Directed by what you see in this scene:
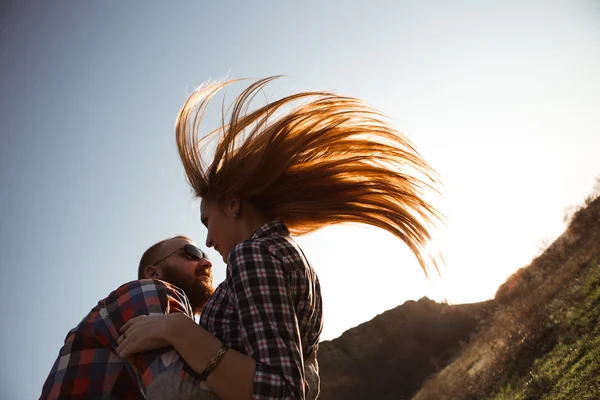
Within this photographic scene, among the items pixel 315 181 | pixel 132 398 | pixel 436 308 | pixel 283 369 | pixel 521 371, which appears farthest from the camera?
pixel 436 308

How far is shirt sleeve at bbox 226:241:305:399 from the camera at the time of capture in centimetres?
196

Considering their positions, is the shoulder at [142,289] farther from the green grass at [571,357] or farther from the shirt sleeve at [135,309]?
the green grass at [571,357]

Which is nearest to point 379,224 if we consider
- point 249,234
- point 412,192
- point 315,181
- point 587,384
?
point 412,192

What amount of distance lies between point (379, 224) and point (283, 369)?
1.63 m

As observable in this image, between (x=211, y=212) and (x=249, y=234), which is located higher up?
(x=211, y=212)

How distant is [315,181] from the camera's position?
10.3ft

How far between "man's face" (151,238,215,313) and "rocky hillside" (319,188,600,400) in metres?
7.06

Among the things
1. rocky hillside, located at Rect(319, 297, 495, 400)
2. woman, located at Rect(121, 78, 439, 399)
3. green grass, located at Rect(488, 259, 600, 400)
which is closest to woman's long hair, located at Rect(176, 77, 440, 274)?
woman, located at Rect(121, 78, 439, 399)

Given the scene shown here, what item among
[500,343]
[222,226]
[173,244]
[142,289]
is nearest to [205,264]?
[173,244]

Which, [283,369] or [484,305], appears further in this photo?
[484,305]

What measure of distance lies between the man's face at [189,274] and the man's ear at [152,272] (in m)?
0.01

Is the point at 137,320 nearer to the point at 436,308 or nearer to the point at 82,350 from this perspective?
the point at 82,350

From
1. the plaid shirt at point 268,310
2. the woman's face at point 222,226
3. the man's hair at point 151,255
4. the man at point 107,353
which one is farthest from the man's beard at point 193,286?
the plaid shirt at point 268,310

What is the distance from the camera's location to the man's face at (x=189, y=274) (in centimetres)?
327
